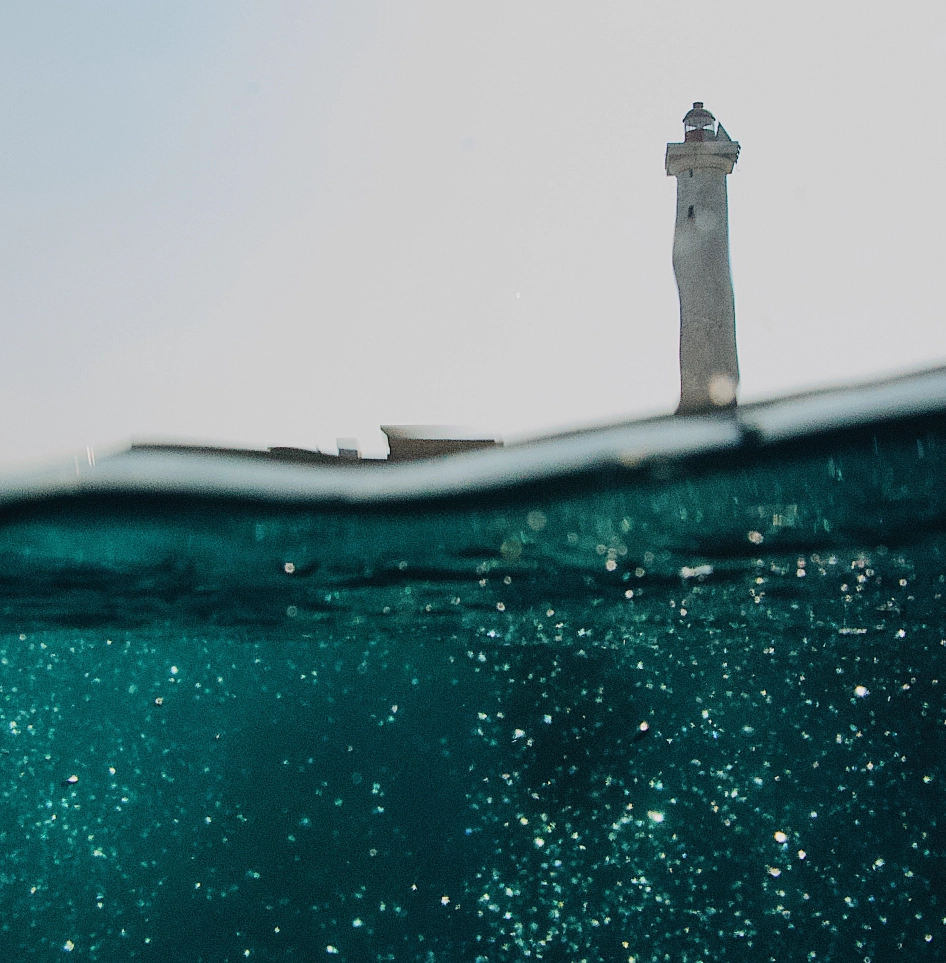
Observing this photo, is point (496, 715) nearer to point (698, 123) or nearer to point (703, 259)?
point (703, 259)

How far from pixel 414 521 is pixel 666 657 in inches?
182

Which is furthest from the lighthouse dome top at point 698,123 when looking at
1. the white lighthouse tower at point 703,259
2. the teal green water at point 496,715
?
the teal green water at point 496,715

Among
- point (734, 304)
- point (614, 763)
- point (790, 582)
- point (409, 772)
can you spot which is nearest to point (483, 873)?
point (409, 772)

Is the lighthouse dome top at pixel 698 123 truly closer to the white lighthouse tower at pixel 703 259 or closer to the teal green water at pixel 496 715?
the white lighthouse tower at pixel 703 259

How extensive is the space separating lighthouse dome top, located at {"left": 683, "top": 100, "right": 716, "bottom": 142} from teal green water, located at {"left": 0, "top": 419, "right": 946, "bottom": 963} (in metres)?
14.8

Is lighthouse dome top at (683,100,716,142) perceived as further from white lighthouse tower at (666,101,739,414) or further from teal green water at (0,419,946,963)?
teal green water at (0,419,946,963)

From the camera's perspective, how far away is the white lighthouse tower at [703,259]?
20.7 meters

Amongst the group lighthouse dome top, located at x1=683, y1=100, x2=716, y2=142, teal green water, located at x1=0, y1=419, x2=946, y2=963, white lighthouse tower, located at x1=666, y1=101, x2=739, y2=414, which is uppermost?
lighthouse dome top, located at x1=683, y1=100, x2=716, y2=142

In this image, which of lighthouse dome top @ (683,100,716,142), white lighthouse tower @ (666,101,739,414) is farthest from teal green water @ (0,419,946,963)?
lighthouse dome top @ (683,100,716,142)

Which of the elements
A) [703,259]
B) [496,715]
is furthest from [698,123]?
[496,715]

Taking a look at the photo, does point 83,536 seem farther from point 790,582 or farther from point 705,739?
point 705,739

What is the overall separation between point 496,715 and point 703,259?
12492 millimetres

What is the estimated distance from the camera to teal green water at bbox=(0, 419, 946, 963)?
19.4 ft

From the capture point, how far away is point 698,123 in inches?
862
